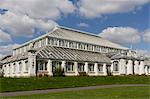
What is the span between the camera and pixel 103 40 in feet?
293

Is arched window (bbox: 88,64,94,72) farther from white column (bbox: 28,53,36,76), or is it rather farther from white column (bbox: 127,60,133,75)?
white column (bbox: 28,53,36,76)

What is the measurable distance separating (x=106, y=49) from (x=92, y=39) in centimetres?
545

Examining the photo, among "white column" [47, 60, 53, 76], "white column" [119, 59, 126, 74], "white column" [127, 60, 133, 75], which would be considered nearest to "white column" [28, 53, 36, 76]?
"white column" [47, 60, 53, 76]

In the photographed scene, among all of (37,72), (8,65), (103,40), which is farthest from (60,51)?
(103,40)

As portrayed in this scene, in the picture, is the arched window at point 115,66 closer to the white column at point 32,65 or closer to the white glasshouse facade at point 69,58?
the white glasshouse facade at point 69,58

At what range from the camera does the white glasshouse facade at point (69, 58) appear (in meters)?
55.3

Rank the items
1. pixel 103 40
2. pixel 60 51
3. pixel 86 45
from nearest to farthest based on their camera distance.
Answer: pixel 60 51 < pixel 86 45 < pixel 103 40

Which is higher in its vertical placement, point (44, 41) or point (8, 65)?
point (44, 41)

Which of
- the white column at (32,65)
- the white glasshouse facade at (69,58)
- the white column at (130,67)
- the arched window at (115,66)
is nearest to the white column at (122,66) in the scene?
the white glasshouse facade at (69,58)

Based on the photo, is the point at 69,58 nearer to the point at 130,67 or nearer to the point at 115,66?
the point at 115,66

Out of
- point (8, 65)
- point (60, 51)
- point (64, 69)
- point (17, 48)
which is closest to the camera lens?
point (64, 69)

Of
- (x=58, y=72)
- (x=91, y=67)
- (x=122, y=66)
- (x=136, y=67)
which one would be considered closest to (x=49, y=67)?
(x=58, y=72)

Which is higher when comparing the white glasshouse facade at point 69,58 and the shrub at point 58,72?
the white glasshouse facade at point 69,58

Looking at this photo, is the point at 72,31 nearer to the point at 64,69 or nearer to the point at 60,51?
the point at 60,51
